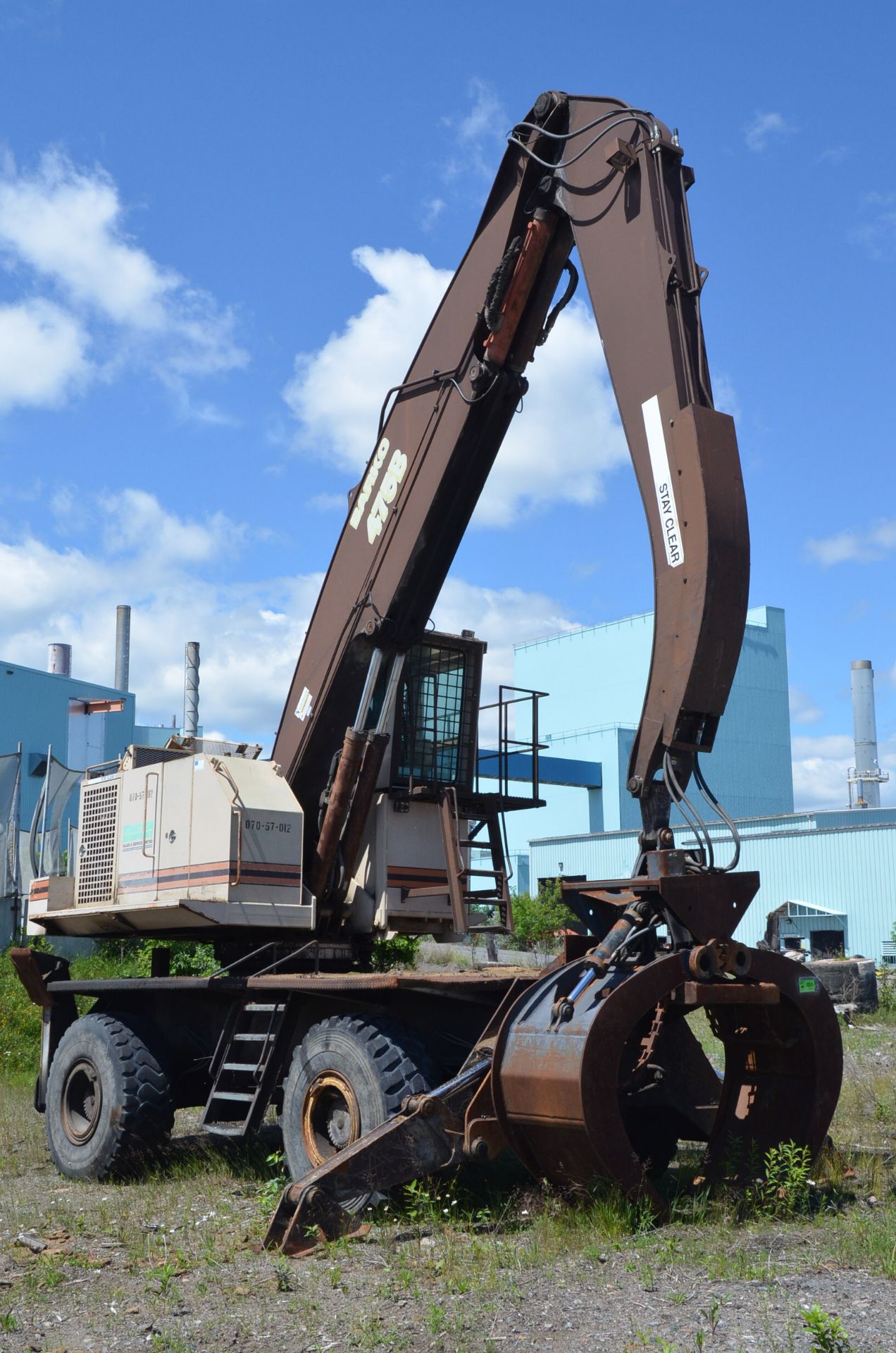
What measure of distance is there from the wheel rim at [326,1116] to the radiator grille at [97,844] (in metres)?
3.21

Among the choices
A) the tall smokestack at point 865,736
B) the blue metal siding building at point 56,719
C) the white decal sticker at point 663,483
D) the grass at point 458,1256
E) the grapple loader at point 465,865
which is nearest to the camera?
the grass at point 458,1256

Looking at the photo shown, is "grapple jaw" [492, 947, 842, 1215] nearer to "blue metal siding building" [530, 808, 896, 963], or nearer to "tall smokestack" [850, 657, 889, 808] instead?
"blue metal siding building" [530, 808, 896, 963]

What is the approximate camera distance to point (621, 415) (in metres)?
7.70

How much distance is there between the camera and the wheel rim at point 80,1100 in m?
9.88

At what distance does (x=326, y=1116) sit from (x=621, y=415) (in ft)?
14.8

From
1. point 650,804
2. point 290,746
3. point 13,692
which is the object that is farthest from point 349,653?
point 13,692

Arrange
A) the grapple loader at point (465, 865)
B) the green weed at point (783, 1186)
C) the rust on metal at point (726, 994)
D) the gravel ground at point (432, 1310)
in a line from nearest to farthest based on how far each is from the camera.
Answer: the gravel ground at point (432, 1310)
the rust on metal at point (726, 994)
the green weed at point (783, 1186)
the grapple loader at point (465, 865)

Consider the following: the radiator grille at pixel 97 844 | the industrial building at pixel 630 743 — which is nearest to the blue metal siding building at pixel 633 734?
the industrial building at pixel 630 743

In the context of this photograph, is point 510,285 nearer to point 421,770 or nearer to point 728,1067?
point 421,770

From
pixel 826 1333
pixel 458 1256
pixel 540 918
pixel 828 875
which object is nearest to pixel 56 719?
pixel 540 918

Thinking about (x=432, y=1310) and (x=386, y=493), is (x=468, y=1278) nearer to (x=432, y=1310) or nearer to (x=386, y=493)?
(x=432, y=1310)

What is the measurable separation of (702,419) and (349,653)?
3791 mm

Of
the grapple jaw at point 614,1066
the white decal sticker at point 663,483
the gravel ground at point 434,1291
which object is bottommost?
the gravel ground at point 434,1291

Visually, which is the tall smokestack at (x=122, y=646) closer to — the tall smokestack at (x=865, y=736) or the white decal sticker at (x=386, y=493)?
the tall smokestack at (x=865, y=736)
